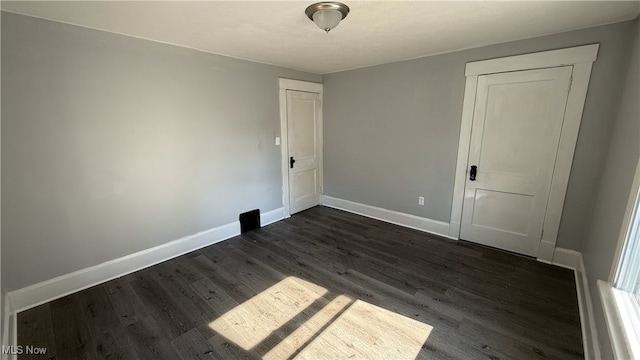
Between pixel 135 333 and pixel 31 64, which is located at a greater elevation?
pixel 31 64

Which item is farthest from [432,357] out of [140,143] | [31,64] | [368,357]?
[31,64]

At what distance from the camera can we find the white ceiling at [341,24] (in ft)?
6.00

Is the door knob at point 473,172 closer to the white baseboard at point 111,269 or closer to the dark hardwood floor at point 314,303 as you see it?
the dark hardwood floor at point 314,303

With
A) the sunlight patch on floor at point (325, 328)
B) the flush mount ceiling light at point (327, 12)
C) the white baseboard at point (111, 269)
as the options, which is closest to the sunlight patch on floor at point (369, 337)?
the sunlight patch on floor at point (325, 328)

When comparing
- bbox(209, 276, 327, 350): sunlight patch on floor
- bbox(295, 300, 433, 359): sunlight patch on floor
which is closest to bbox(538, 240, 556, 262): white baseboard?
bbox(295, 300, 433, 359): sunlight patch on floor

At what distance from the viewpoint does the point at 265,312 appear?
83.6 inches

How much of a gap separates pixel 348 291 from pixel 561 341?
1.52 meters

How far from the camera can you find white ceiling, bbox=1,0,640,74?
6.00ft

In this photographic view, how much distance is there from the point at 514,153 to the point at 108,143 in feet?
13.4

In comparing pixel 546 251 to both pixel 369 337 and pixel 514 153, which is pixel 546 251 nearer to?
pixel 514 153

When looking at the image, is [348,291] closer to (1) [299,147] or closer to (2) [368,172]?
(2) [368,172]

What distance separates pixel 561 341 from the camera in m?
1.80

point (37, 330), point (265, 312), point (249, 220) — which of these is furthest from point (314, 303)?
point (37, 330)

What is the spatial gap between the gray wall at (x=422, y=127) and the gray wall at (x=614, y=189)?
0.16m
